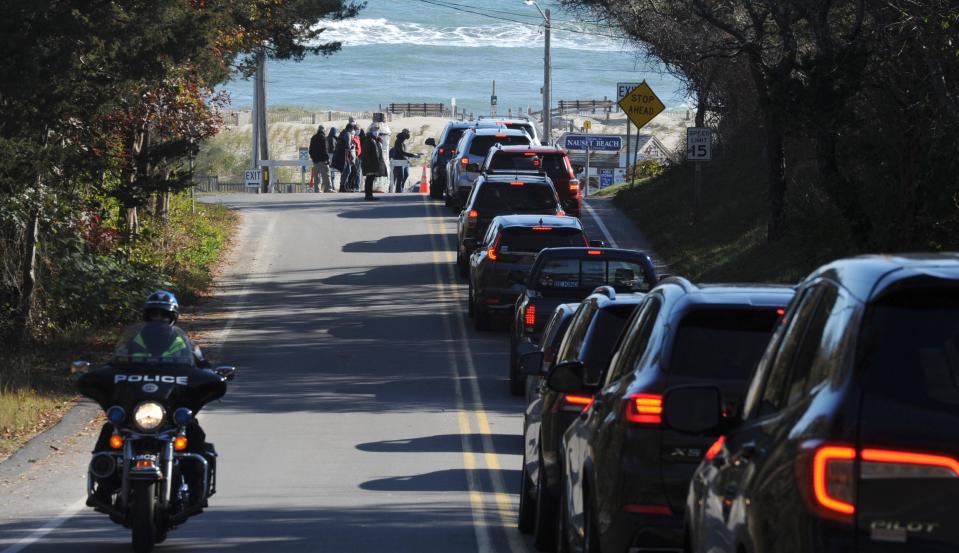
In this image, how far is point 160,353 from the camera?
33.3 ft

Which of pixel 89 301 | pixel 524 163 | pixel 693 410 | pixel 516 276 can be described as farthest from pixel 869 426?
pixel 524 163

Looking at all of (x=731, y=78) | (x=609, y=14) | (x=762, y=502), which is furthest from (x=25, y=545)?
(x=731, y=78)

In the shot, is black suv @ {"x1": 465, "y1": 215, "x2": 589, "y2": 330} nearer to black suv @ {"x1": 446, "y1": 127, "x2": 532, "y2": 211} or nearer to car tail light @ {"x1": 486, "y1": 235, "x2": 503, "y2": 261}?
car tail light @ {"x1": 486, "y1": 235, "x2": 503, "y2": 261}

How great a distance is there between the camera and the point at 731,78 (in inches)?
1351

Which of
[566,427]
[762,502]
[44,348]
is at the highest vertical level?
[762,502]

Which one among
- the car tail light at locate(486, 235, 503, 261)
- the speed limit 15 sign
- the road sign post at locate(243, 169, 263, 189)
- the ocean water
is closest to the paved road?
the car tail light at locate(486, 235, 503, 261)

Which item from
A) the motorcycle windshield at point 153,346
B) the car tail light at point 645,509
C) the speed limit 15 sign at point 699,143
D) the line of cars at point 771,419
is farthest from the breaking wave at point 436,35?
the car tail light at point 645,509

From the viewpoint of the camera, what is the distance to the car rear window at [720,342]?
7117 millimetres

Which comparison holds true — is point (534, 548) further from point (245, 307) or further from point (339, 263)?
point (339, 263)

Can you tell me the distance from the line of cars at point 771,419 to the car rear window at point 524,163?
2151 centimetres

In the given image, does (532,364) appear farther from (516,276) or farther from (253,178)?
(253,178)

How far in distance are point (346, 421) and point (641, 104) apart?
19735 millimetres

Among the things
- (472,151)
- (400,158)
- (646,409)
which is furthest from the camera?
(400,158)

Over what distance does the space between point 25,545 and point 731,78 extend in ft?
85.5
